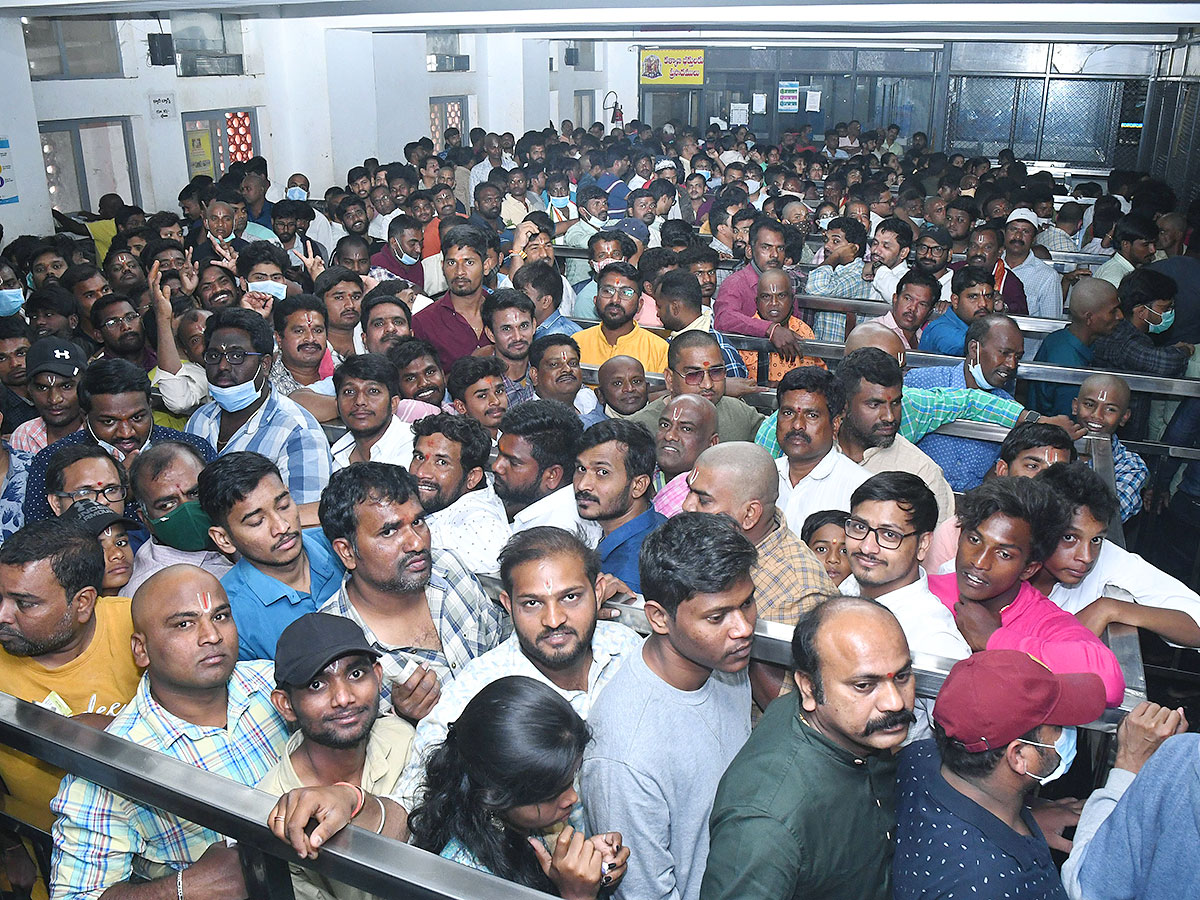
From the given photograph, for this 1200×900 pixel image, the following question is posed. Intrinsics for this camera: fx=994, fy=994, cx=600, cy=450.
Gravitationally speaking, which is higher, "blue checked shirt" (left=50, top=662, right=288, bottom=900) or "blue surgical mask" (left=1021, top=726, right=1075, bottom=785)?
"blue surgical mask" (left=1021, top=726, right=1075, bottom=785)

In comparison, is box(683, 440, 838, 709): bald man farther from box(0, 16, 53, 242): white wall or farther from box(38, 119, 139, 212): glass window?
Result: box(38, 119, 139, 212): glass window

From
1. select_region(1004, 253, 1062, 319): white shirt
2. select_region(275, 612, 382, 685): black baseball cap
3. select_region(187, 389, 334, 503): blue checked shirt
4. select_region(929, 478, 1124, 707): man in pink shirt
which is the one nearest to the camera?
select_region(275, 612, 382, 685): black baseball cap

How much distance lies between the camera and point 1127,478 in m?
4.34

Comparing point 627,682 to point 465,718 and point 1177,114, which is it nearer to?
point 465,718

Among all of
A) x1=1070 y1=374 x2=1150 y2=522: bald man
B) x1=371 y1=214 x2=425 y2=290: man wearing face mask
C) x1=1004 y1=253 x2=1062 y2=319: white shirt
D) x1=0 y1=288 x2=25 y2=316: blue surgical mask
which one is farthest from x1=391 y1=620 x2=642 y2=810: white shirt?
x1=1004 y1=253 x2=1062 y2=319: white shirt

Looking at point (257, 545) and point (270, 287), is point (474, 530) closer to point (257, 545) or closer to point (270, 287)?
point (257, 545)

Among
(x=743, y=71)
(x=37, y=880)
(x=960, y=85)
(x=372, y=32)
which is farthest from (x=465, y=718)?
(x=743, y=71)

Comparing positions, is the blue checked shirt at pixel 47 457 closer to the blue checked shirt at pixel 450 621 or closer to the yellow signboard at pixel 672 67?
the blue checked shirt at pixel 450 621

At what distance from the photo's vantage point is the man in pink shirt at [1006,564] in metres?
2.82

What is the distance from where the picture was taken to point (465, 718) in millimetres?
2098

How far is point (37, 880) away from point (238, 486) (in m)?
Result: 1.24

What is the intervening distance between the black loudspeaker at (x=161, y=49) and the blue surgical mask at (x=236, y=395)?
7.73 metres

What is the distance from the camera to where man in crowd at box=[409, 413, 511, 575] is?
11.4 feet

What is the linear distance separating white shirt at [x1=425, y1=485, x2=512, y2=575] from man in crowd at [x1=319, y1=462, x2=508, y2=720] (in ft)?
0.83
